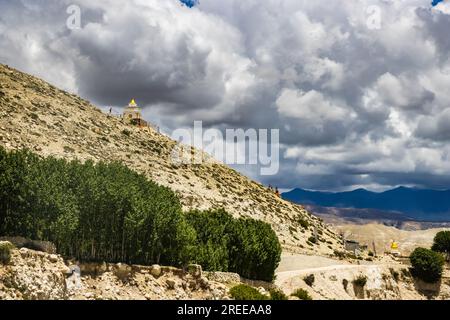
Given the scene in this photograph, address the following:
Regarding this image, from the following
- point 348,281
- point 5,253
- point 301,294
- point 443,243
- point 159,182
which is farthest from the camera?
point 443,243

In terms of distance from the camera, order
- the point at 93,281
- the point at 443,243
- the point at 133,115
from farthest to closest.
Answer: the point at 133,115
the point at 443,243
the point at 93,281

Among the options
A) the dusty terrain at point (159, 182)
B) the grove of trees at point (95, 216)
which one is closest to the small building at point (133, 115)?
the dusty terrain at point (159, 182)

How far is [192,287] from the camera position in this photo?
1804 inches

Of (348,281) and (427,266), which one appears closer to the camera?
(348,281)

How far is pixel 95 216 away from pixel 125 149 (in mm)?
71172

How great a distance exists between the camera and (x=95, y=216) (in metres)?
49.3

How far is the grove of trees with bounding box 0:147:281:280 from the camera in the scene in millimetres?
44531

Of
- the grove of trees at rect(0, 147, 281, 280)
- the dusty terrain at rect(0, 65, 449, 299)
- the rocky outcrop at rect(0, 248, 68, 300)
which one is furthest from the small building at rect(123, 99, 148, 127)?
the rocky outcrop at rect(0, 248, 68, 300)

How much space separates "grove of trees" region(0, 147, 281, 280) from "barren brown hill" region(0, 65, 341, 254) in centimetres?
3800

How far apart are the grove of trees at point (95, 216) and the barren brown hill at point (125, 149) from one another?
37998mm

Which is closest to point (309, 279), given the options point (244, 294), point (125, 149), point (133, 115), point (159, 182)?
point (244, 294)

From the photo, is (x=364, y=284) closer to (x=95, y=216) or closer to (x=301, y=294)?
(x=301, y=294)

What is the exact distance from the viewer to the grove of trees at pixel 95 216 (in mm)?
44531
